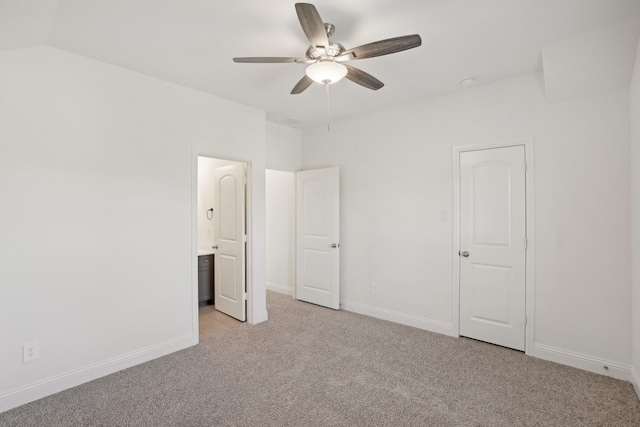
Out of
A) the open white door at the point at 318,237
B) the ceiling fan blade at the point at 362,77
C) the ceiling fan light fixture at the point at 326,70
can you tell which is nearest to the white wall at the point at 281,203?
the open white door at the point at 318,237

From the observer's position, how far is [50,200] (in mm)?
2338

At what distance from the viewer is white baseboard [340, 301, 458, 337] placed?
3.48 meters

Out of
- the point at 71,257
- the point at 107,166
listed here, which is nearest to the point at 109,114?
the point at 107,166

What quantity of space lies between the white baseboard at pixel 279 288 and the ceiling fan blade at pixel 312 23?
399 cm

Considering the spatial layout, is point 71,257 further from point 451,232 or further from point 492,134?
point 492,134

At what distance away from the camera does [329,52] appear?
7.07 ft

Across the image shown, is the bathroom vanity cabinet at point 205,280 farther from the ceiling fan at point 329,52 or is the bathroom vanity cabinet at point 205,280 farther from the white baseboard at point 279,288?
the ceiling fan at point 329,52

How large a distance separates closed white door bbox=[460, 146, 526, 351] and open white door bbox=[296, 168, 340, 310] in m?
1.66

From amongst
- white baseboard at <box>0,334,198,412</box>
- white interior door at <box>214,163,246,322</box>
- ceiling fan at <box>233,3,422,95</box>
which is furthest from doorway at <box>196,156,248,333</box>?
ceiling fan at <box>233,3,422,95</box>

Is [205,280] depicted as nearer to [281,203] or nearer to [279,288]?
[279,288]

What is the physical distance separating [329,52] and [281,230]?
3569 millimetres

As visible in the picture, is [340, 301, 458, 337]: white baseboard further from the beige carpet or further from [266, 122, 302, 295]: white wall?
[266, 122, 302, 295]: white wall

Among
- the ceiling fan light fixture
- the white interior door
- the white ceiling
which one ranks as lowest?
the white interior door

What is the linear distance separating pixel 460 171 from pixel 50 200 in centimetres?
376
